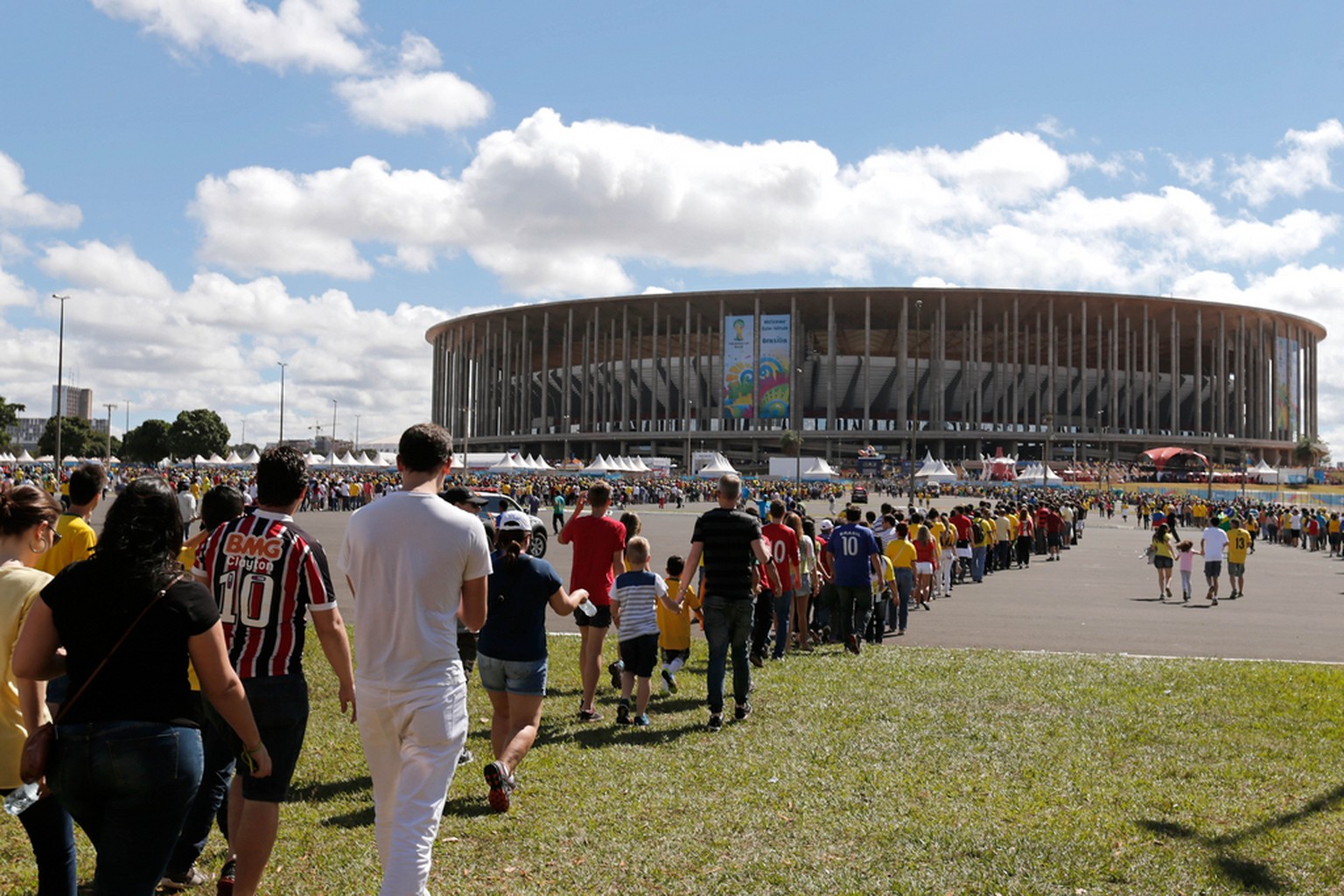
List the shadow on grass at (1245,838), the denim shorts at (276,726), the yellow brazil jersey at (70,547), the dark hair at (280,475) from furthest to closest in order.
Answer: the yellow brazil jersey at (70,547), the shadow on grass at (1245,838), the dark hair at (280,475), the denim shorts at (276,726)

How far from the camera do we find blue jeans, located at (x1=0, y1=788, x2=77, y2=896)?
359 cm

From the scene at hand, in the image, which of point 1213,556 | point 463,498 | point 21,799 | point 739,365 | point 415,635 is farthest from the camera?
point 739,365

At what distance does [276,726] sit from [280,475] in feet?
3.27

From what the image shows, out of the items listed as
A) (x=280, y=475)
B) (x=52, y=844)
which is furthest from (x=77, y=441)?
(x=52, y=844)

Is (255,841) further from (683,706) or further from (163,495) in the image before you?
(683,706)

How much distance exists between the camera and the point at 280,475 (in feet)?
13.9

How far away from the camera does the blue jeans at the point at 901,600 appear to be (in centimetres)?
1399

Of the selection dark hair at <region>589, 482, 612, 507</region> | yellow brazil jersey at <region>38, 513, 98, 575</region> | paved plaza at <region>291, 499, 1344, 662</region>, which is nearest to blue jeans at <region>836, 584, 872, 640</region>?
paved plaza at <region>291, 499, 1344, 662</region>

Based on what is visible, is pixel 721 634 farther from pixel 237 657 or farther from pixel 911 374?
pixel 911 374

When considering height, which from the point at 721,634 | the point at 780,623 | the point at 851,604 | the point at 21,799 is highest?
the point at 21,799

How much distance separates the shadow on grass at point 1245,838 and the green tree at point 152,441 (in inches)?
5311

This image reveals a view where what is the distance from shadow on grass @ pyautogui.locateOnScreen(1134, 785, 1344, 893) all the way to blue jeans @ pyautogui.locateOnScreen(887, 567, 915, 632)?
7.76m

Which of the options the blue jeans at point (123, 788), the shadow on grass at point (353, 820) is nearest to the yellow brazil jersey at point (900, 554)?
the shadow on grass at point (353, 820)

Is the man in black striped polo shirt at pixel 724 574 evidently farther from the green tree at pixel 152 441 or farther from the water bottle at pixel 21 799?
the green tree at pixel 152 441
